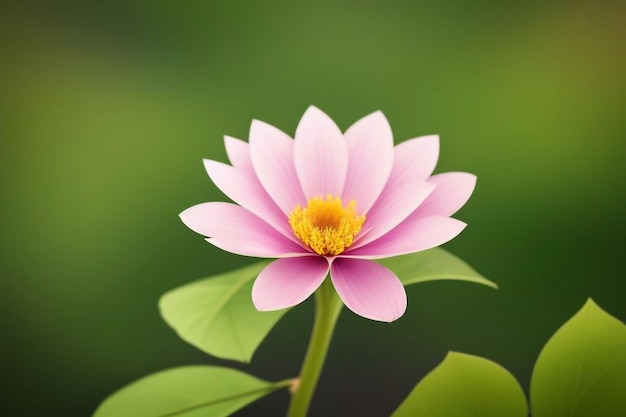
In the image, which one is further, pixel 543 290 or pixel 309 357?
pixel 543 290

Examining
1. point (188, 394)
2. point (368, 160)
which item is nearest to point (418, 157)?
point (368, 160)

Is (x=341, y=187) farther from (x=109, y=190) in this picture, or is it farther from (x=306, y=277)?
(x=109, y=190)

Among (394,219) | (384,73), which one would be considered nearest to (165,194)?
(384,73)

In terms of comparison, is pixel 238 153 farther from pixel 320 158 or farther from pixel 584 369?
pixel 584 369

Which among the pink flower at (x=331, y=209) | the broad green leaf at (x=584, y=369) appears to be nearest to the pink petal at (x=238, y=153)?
the pink flower at (x=331, y=209)

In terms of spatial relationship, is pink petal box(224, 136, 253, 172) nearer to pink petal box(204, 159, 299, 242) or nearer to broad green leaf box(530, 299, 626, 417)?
pink petal box(204, 159, 299, 242)

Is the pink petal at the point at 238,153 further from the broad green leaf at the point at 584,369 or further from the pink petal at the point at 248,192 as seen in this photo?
the broad green leaf at the point at 584,369
